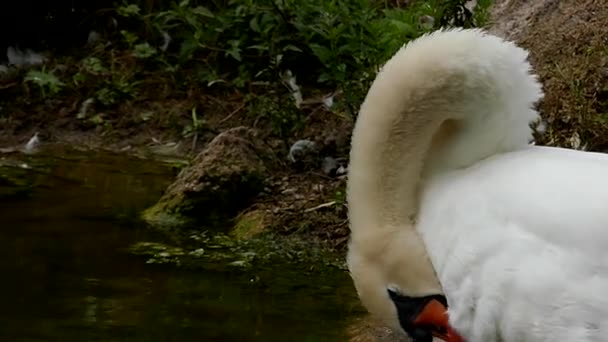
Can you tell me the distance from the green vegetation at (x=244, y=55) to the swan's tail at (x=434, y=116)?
3028 millimetres

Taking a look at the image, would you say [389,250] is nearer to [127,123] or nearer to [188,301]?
[188,301]

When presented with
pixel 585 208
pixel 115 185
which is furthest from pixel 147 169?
pixel 585 208

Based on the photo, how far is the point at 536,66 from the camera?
7.23 meters

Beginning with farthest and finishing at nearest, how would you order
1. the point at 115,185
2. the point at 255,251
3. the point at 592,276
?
the point at 115,185 < the point at 255,251 < the point at 592,276

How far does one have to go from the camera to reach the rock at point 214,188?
7273 mm

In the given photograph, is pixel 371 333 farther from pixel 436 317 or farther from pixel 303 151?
pixel 303 151

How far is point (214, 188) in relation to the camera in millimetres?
7352

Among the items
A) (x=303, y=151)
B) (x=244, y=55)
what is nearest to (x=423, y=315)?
(x=303, y=151)

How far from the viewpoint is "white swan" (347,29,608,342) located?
3.73m

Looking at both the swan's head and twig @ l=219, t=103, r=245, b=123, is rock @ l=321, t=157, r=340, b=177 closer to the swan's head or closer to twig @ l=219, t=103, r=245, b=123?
twig @ l=219, t=103, r=245, b=123

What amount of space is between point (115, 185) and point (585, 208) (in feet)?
15.5

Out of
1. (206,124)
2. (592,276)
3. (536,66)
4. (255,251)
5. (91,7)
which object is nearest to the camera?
(592,276)

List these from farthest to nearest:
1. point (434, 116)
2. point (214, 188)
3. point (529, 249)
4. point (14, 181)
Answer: point (14, 181) < point (214, 188) < point (434, 116) < point (529, 249)

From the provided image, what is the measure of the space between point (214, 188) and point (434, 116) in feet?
10.2
